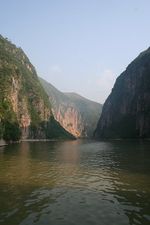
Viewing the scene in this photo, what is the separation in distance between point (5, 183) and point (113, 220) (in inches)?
671

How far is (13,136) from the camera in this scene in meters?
170

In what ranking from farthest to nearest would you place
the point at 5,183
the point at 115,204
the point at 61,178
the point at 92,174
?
the point at 92,174 < the point at 61,178 < the point at 5,183 < the point at 115,204

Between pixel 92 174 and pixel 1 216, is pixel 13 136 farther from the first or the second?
pixel 1 216

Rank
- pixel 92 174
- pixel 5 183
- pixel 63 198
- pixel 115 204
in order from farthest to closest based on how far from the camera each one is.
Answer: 1. pixel 92 174
2. pixel 5 183
3. pixel 63 198
4. pixel 115 204

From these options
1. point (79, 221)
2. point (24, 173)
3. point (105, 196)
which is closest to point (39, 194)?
point (105, 196)

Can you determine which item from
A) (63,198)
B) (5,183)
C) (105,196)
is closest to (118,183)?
(105,196)

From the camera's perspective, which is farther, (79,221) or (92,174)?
(92,174)

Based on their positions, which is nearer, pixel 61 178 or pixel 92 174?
pixel 61 178

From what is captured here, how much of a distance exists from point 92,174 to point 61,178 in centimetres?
551

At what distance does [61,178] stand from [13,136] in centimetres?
13494

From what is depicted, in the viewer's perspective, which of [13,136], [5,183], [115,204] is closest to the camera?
[115,204]

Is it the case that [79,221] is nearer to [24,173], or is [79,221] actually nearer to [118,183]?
[118,183]

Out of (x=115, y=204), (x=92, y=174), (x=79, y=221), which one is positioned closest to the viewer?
(x=79, y=221)

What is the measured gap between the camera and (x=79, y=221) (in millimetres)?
21078
